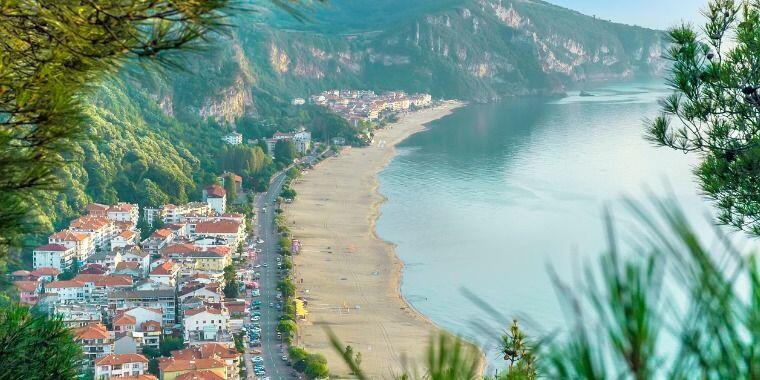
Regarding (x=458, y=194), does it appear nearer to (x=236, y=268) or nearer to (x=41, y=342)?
(x=236, y=268)

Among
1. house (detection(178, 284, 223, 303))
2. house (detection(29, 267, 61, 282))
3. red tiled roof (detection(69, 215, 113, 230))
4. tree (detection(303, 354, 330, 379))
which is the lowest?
house (detection(29, 267, 61, 282))

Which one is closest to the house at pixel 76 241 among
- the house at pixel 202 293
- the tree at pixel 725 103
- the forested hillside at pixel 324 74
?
the forested hillside at pixel 324 74

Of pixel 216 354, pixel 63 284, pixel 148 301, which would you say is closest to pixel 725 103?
pixel 216 354

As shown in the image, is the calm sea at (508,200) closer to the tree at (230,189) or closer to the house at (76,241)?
the tree at (230,189)

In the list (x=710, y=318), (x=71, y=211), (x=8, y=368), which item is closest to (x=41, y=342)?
(x=8, y=368)

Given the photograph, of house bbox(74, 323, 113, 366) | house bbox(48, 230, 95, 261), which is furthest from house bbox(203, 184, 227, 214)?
house bbox(74, 323, 113, 366)

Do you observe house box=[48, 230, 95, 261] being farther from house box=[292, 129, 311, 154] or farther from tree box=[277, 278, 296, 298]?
house box=[292, 129, 311, 154]
